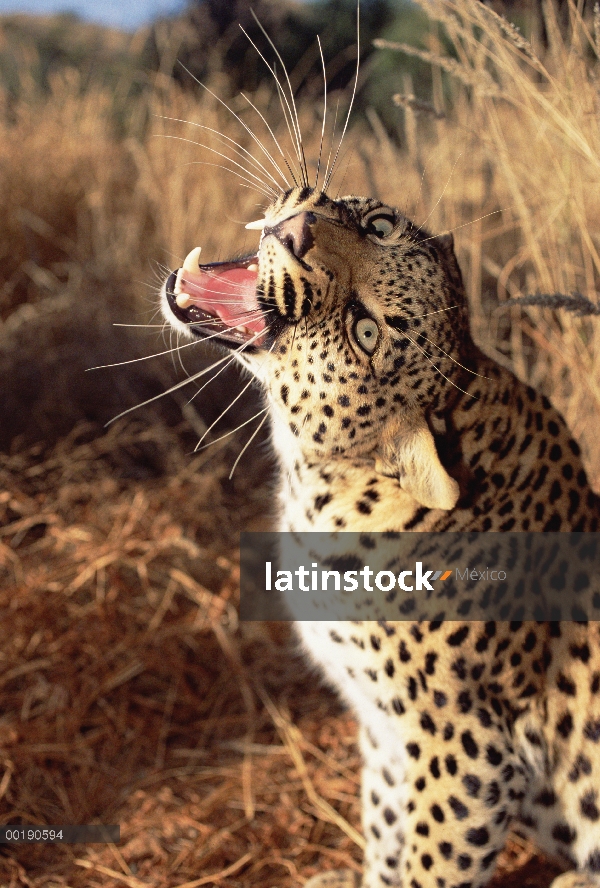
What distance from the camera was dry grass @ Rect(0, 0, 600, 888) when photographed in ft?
8.85

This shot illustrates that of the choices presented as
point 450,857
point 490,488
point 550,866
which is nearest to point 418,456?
point 490,488

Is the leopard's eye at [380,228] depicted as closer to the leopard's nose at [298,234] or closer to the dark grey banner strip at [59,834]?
the leopard's nose at [298,234]

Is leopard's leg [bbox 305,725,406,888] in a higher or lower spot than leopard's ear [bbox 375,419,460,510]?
lower

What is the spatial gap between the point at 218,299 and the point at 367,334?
16.1 inches

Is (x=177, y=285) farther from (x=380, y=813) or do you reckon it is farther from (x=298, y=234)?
(x=380, y=813)

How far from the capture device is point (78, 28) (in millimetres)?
18547

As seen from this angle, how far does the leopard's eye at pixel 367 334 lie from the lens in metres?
1.94

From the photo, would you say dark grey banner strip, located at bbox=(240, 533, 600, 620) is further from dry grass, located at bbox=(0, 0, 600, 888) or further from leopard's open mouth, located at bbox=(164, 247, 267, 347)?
dry grass, located at bbox=(0, 0, 600, 888)

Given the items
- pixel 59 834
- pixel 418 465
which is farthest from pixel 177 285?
pixel 59 834

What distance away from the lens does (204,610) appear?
3529mm

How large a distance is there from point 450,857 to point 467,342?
1243 millimetres

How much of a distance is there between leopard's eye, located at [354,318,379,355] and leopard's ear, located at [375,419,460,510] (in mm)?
196

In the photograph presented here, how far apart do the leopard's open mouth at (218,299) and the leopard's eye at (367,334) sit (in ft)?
0.78

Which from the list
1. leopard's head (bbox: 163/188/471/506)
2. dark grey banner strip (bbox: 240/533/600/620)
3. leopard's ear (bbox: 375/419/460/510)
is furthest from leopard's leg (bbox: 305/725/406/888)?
leopard's head (bbox: 163/188/471/506)
